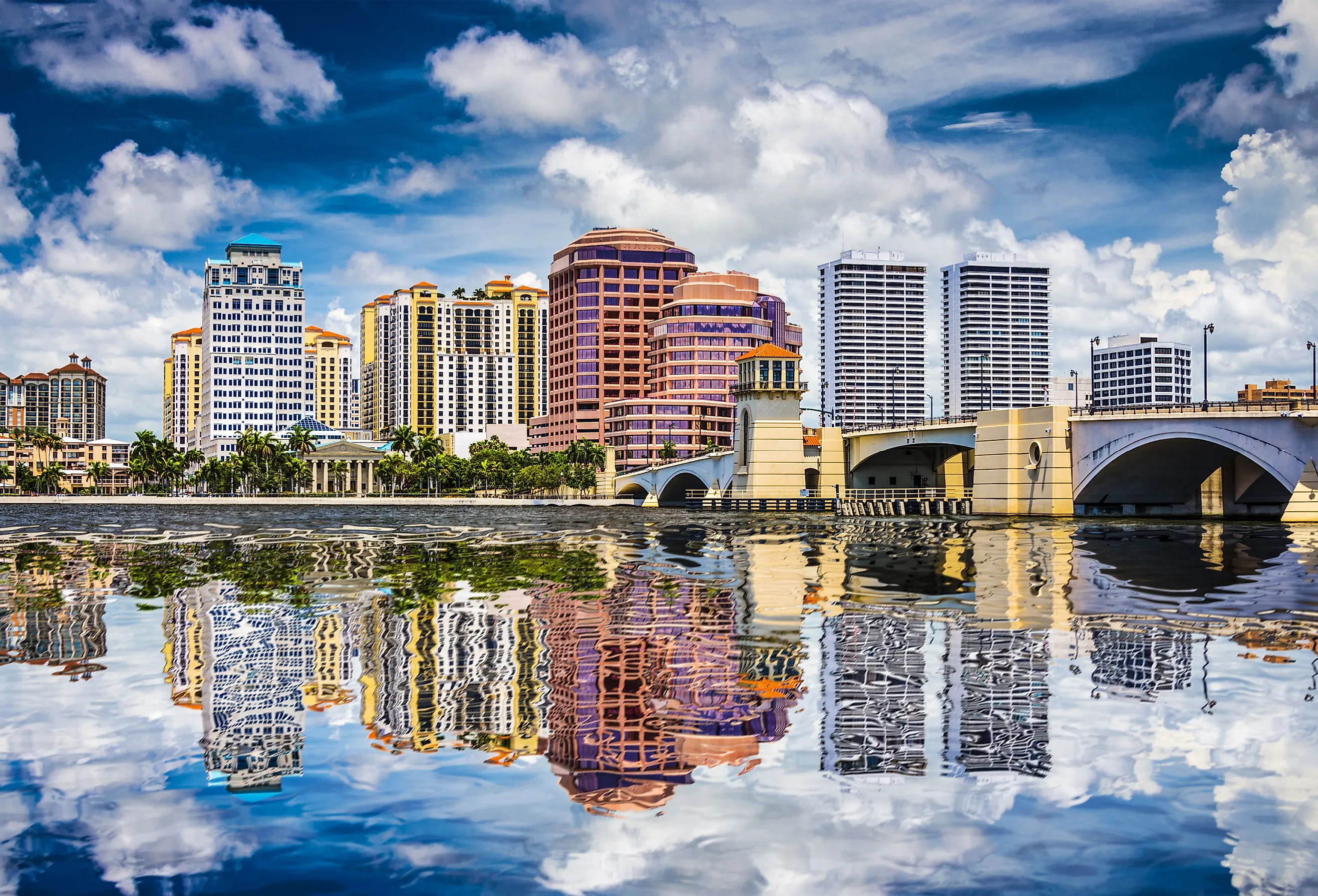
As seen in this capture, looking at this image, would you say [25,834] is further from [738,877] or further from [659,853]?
[738,877]

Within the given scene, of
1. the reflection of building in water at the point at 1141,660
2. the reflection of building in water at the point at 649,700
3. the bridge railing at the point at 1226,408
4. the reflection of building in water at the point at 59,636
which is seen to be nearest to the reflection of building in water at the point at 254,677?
the reflection of building in water at the point at 59,636

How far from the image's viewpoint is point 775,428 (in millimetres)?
127188

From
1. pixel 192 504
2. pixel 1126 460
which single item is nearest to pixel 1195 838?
pixel 1126 460

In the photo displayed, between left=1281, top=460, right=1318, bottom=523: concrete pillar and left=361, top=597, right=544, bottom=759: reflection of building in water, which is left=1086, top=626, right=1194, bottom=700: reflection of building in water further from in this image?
left=1281, top=460, right=1318, bottom=523: concrete pillar

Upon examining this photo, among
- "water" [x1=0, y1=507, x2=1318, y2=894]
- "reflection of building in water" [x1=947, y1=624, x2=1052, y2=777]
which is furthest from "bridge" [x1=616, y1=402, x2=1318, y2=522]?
"reflection of building in water" [x1=947, y1=624, x2=1052, y2=777]

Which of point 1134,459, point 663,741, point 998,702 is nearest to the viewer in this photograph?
point 663,741

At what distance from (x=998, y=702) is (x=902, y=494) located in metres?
113

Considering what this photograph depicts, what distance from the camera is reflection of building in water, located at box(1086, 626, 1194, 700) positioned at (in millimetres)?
20609

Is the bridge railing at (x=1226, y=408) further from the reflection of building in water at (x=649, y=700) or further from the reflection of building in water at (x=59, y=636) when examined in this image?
the reflection of building in water at (x=59, y=636)

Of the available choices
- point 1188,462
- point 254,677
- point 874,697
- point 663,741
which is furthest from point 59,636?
point 1188,462

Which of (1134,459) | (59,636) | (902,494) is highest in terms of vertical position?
(1134,459)

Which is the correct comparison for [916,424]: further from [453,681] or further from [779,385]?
[453,681]

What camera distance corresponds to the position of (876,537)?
7200 centimetres

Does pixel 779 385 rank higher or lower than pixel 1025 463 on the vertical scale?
higher
